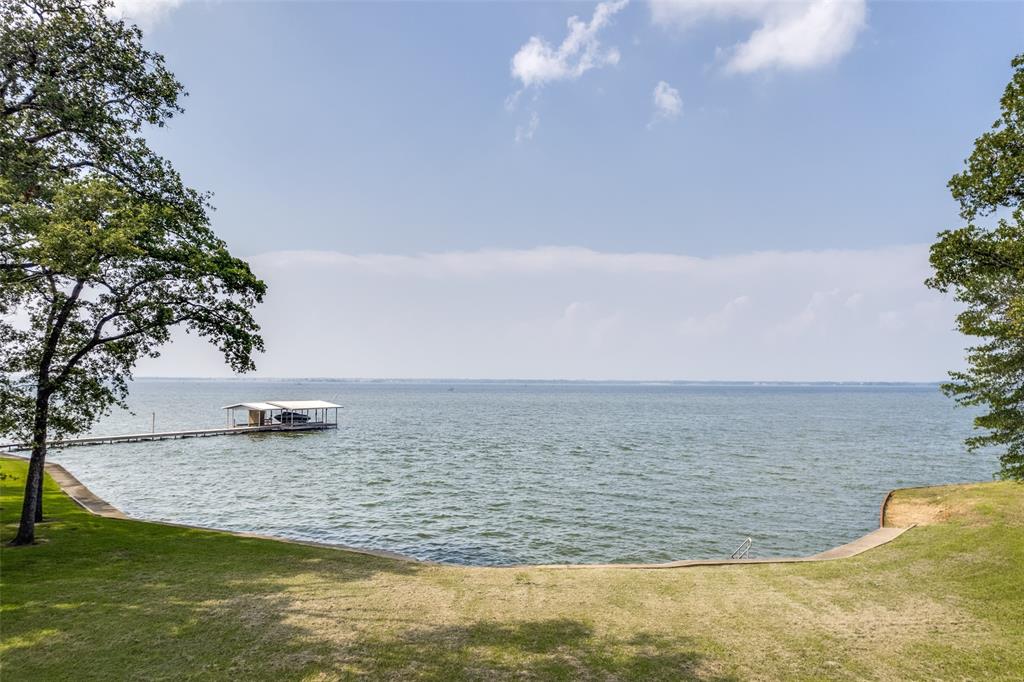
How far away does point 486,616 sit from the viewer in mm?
11680

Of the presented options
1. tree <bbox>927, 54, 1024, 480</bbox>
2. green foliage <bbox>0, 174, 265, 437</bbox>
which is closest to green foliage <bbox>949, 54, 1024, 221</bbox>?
tree <bbox>927, 54, 1024, 480</bbox>

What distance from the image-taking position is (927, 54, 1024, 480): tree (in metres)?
14.0

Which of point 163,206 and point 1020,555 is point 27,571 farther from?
point 1020,555

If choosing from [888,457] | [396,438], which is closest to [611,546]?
[888,457]

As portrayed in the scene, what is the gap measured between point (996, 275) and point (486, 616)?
17378 mm

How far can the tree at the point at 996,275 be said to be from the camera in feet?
46.0

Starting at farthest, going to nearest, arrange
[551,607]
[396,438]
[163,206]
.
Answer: [396,438] → [163,206] → [551,607]

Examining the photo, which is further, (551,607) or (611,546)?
(611,546)

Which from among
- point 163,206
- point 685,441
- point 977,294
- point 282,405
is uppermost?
point 163,206

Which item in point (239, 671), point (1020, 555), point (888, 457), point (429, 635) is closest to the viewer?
point (239, 671)

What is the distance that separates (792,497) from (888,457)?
27.2 meters

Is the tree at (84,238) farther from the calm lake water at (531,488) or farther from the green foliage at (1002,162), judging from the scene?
the green foliage at (1002,162)

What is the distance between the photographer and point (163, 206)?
A: 60.5ft

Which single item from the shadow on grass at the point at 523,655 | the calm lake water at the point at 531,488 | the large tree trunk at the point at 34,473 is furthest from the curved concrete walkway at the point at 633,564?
the shadow on grass at the point at 523,655
